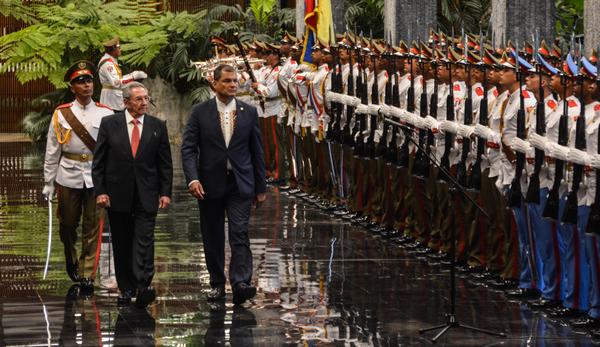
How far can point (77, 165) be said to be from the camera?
41.0 feet

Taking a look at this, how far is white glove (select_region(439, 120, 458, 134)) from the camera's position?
13.5 metres

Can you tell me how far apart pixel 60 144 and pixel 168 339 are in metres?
2.79

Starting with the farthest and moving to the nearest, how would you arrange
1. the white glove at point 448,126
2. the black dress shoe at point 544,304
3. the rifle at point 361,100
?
the rifle at point 361,100 < the white glove at point 448,126 < the black dress shoe at point 544,304

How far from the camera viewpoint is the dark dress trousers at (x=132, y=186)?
38.5 feet

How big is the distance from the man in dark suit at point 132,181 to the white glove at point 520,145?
8.83ft

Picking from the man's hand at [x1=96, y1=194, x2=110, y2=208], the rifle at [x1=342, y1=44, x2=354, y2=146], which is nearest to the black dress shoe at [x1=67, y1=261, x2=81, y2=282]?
the man's hand at [x1=96, y1=194, x2=110, y2=208]

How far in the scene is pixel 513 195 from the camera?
12.0 metres

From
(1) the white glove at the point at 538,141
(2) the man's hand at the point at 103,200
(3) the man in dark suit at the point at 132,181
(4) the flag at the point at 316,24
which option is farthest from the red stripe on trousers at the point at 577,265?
(4) the flag at the point at 316,24

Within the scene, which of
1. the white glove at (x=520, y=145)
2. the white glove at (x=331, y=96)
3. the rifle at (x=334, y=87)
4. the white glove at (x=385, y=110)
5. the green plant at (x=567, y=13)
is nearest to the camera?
the white glove at (x=520, y=145)

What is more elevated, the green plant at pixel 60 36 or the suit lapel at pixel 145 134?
the green plant at pixel 60 36

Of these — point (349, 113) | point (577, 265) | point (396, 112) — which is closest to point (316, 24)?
point (349, 113)

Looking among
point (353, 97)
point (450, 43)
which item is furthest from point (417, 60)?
point (353, 97)

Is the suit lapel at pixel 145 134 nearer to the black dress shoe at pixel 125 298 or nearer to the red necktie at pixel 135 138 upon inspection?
the red necktie at pixel 135 138

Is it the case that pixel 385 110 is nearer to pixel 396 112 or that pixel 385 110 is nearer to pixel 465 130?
pixel 396 112
